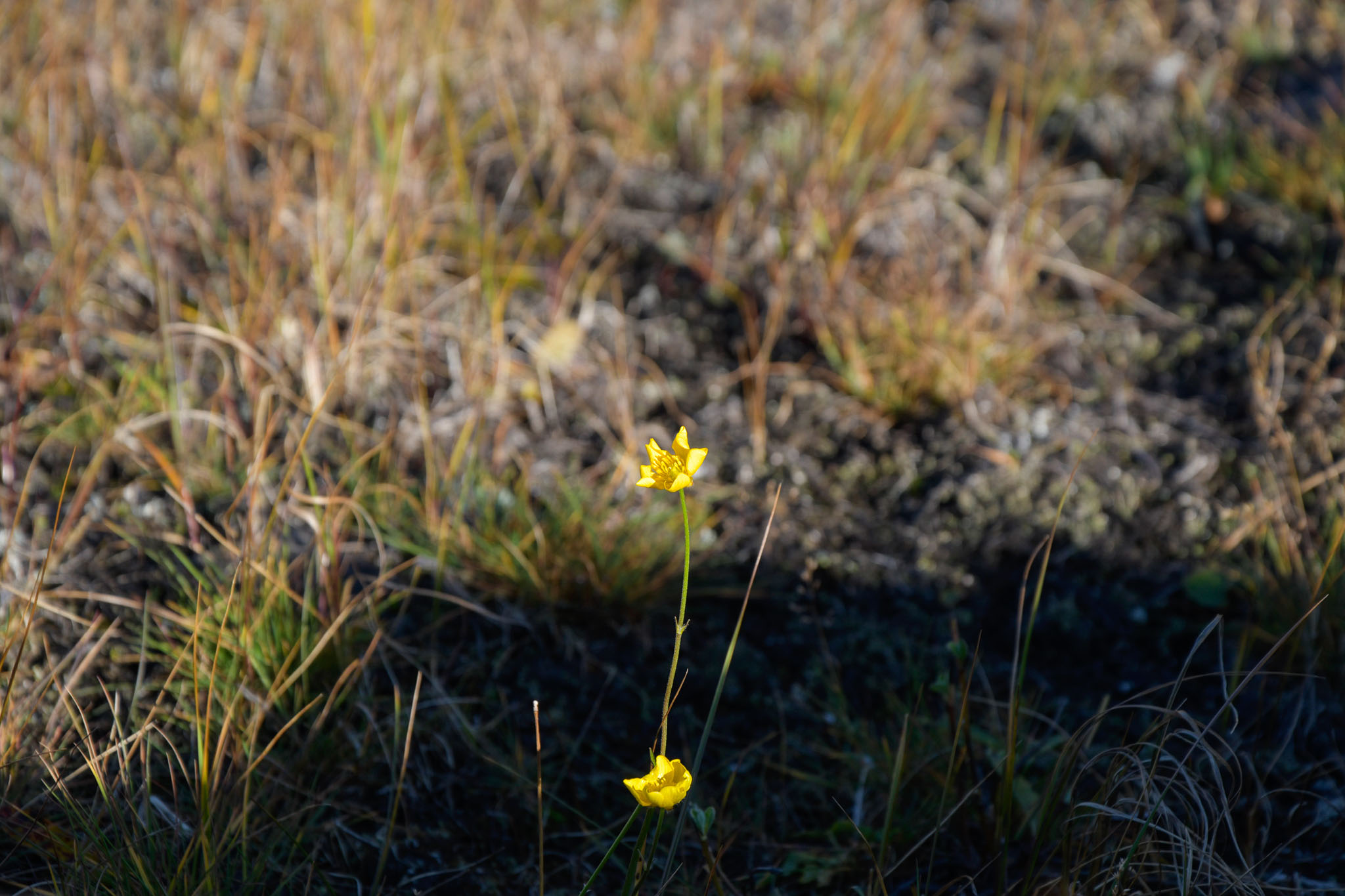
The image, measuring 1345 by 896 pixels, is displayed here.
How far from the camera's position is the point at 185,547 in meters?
1.75

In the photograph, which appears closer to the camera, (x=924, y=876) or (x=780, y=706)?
(x=924, y=876)

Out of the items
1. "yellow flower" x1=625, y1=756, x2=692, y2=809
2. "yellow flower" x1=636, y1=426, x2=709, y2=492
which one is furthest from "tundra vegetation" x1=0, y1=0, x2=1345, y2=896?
"yellow flower" x1=636, y1=426, x2=709, y2=492

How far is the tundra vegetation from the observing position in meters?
1.38

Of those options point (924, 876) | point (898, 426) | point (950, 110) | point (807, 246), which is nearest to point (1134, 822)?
point (924, 876)

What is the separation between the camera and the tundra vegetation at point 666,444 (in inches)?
54.2

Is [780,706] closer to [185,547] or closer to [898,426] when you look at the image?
[898,426]

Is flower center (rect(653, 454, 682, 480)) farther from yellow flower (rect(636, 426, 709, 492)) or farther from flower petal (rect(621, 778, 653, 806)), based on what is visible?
flower petal (rect(621, 778, 653, 806))

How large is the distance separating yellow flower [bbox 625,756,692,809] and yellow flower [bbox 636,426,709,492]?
0.28 meters

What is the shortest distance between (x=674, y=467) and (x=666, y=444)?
0.91 meters

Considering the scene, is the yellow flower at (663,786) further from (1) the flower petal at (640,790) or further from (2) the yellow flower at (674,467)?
(2) the yellow flower at (674,467)

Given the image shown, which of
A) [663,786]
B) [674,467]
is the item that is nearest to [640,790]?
[663,786]

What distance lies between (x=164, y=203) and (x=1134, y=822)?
2.28 metres

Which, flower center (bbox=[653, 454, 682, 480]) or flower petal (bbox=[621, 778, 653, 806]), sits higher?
flower center (bbox=[653, 454, 682, 480])

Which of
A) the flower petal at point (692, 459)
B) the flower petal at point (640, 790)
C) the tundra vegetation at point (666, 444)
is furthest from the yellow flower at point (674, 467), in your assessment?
the flower petal at point (640, 790)
